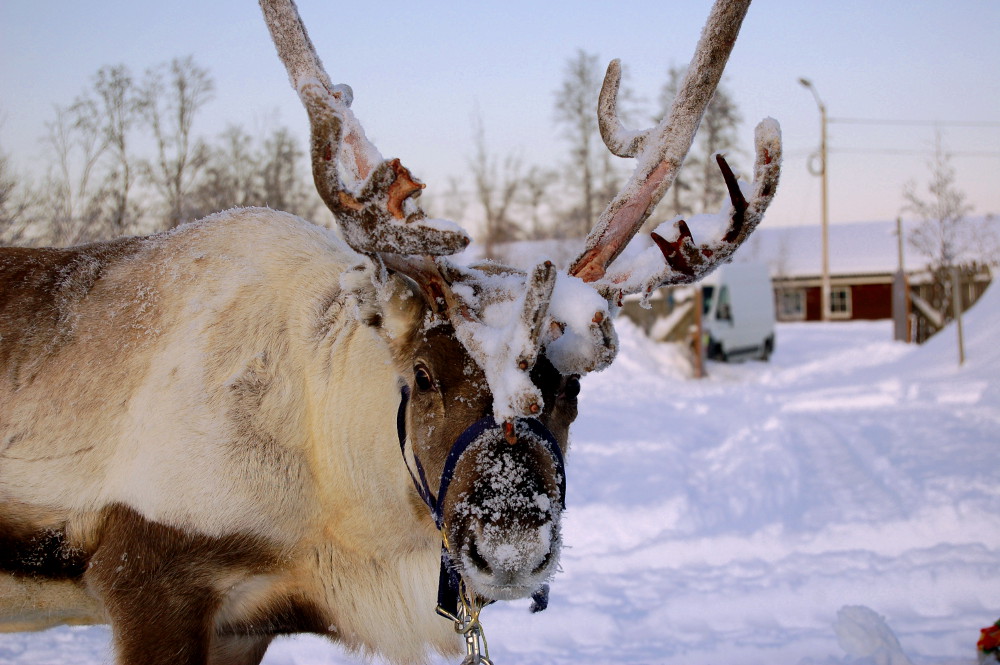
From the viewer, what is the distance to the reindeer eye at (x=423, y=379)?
266cm

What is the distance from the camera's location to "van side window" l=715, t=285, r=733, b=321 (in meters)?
21.2

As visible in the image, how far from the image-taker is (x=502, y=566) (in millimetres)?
2287

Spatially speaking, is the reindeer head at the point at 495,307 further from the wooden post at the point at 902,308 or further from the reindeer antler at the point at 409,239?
the wooden post at the point at 902,308

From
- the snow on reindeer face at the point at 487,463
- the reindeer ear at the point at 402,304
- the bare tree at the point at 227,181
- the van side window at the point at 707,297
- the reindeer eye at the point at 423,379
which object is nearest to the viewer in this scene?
the snow on reindeer face at the point at 487,463

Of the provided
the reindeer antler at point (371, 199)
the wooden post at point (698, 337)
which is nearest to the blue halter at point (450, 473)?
the reindeer antler at point (371, 199)

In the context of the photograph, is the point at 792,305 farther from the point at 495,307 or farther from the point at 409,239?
the point at 409,239

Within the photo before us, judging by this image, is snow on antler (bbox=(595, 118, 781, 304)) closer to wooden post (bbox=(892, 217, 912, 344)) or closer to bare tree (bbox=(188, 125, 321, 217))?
bare tree (bbox=(188, 125, 321, 217))

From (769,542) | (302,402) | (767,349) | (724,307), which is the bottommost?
Answer: (767,349)

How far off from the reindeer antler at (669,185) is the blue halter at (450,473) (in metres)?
0.55

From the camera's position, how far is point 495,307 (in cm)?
263

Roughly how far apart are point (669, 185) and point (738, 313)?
19354mm

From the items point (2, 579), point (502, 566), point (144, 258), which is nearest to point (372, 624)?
point (502, 566)

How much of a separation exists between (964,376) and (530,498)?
13.8 metres

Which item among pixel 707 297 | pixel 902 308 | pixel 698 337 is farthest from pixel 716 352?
pixel 902 308
